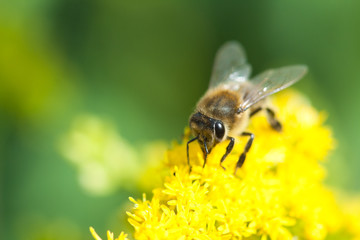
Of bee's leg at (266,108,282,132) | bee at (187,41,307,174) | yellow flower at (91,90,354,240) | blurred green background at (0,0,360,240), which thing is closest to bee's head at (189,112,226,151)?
bee at (187,41,307,174)

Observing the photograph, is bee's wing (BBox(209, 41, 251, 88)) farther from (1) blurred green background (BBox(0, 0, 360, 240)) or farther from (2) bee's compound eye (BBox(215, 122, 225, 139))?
(1) blurred green background (BBox(0, 0, 360, 240))

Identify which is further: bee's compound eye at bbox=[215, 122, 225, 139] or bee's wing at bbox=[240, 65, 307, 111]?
bee's wing at bbox=[240, 65, 307, 111]

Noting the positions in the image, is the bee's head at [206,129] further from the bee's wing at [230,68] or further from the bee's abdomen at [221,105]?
the bee's wing at [230,68]

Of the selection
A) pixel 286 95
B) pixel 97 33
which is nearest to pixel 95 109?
pixel 97 33

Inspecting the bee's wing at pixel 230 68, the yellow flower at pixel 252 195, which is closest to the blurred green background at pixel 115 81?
the bee's wing at pixel 230 68

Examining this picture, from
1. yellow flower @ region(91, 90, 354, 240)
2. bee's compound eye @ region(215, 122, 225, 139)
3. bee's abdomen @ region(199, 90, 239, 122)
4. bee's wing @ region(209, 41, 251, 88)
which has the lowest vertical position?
yellow flower @ region(91, 90, 354, 240)

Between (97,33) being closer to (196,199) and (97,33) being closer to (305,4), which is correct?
(305,4)

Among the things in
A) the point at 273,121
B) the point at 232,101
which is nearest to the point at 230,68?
the point at 273,121
